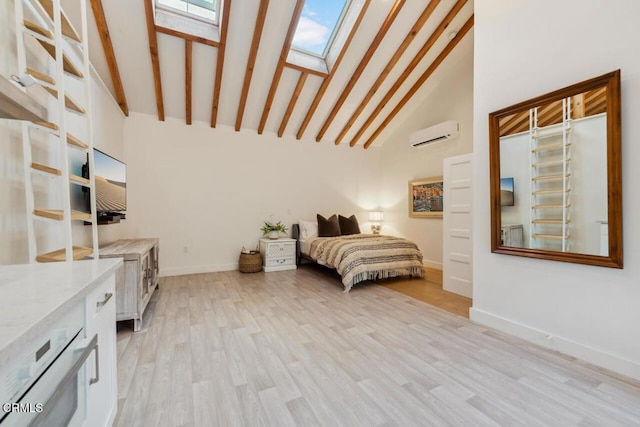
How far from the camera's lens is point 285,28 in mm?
3607

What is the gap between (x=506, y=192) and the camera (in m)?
2.51

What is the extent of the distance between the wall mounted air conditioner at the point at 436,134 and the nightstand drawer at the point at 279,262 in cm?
336

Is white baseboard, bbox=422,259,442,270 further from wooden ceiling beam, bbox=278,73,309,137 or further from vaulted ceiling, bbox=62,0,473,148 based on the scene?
wooden ceiling beam, bbox=278,73,309,137

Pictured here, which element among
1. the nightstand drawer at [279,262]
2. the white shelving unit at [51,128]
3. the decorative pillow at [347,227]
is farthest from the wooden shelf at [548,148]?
the nightstand drawer at [279,262]

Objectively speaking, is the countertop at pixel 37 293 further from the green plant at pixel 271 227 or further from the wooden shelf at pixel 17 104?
the green plant at pixel 271 227

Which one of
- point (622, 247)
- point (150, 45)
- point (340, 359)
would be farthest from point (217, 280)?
point (622, 247)

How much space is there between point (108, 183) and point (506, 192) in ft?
12.9

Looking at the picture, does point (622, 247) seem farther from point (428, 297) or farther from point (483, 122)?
point (428, 297)

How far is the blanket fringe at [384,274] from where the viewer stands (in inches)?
151

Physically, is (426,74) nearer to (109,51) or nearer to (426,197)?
(426,197)

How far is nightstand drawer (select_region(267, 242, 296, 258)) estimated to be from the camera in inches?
194

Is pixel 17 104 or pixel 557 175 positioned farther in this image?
pixel 557 175

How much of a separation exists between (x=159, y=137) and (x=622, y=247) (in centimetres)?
565

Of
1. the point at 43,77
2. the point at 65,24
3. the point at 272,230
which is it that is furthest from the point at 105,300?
the point at 272,230
